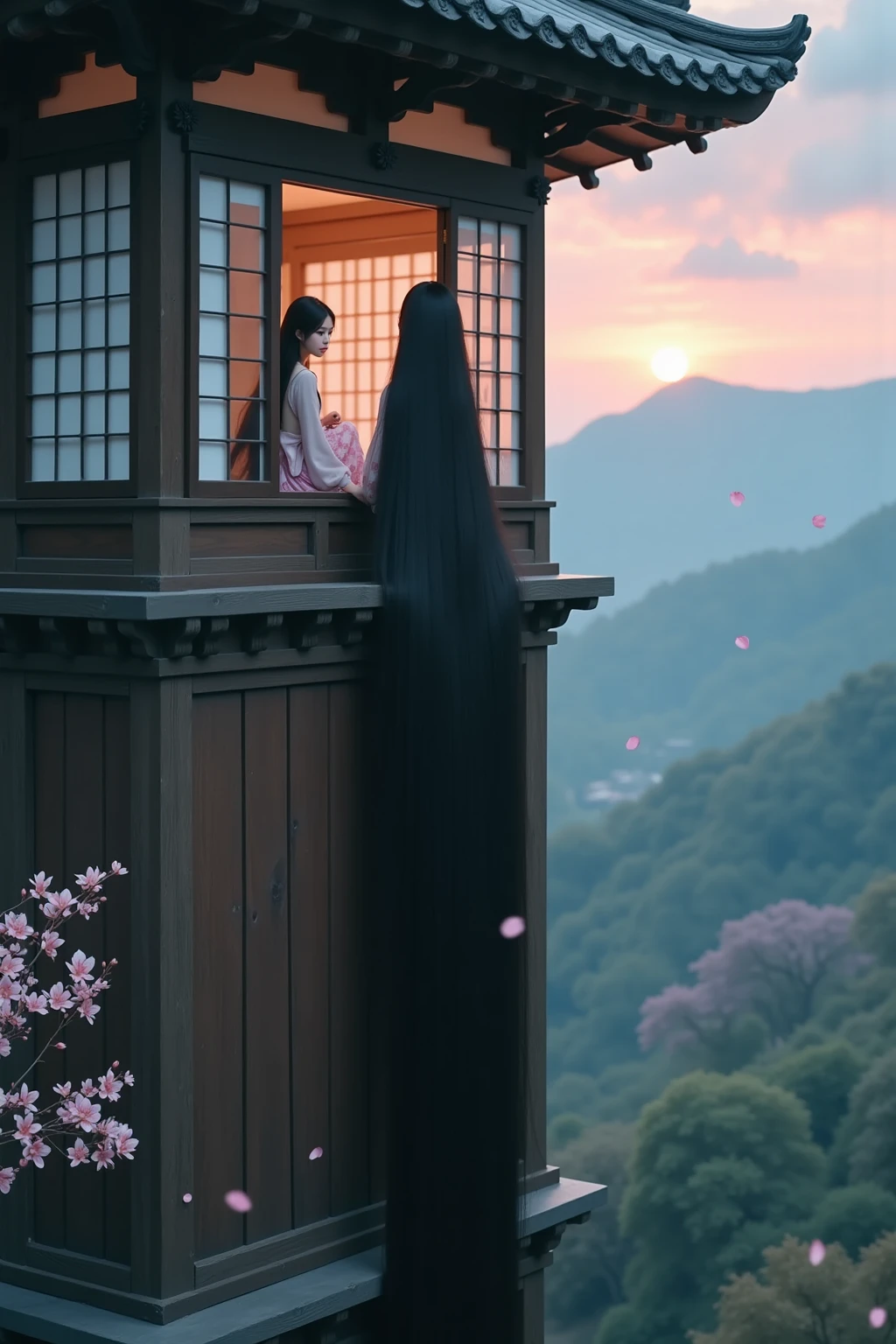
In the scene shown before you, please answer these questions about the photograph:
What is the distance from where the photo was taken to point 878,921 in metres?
25.3

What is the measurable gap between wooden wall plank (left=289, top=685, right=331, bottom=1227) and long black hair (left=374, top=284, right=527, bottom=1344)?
0.60 feet

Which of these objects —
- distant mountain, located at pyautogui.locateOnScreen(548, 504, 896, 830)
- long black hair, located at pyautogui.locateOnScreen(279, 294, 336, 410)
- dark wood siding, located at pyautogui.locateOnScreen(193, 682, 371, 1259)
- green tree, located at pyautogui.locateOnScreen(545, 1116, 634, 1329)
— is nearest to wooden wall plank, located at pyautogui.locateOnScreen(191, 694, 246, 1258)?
dark wood siding, located at pyautogui.locateOnScreen(193, 682, 371, 1259)

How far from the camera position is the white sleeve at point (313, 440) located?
17.4 feet

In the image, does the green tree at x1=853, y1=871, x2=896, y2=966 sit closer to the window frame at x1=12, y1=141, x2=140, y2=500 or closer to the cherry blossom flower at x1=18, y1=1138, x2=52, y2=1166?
the window frame at x1=12, y1=141, x2=140, y2=500

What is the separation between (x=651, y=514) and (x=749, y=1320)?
1366 cm

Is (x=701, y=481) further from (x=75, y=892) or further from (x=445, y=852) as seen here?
(x=75, y=892)

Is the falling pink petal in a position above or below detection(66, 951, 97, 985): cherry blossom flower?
below

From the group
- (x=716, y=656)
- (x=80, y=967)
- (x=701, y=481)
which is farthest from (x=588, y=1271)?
(x=80, y=967)

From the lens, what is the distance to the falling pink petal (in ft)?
16.1

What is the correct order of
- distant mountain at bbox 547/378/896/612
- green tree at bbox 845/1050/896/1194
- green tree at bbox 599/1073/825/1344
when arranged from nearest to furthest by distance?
green tree at bbox 845/1050/896/1194
green tree at bbox 599/1073/825/1344
distant mountain at bbox 547/378/896/612

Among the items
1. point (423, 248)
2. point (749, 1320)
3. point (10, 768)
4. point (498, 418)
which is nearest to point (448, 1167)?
point (10, 768)

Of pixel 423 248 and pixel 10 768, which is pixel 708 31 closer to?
pixel 423 248

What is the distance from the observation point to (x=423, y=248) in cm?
626

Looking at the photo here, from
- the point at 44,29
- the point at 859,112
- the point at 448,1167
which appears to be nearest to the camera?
the point at 44,29
